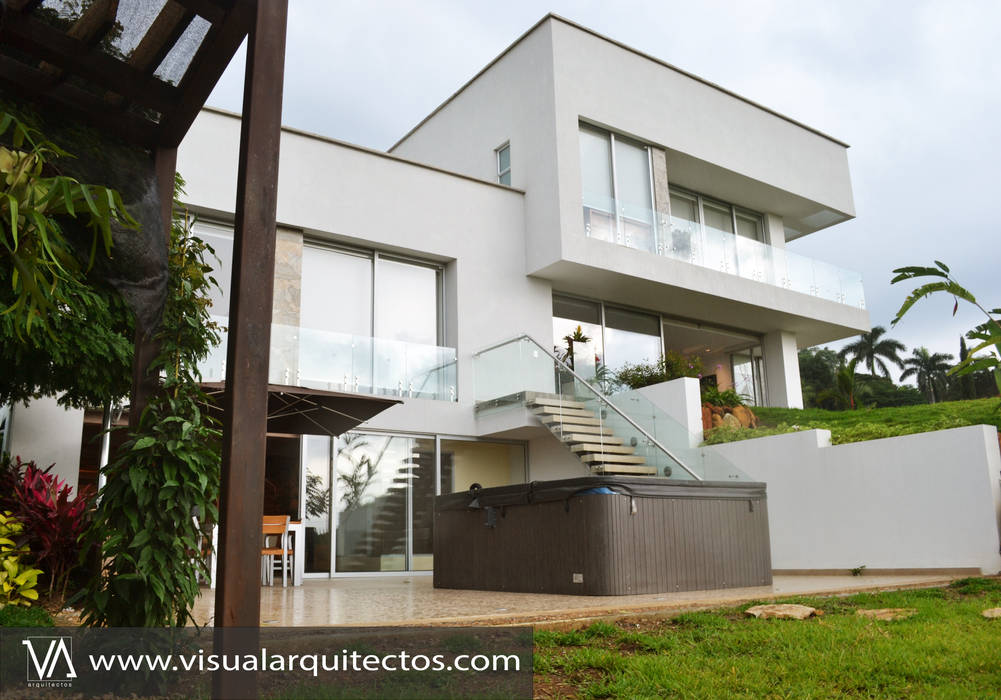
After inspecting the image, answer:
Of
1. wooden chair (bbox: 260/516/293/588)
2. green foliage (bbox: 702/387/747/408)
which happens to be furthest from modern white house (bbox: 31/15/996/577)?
green foliage (bbox: 702/387/747/408)

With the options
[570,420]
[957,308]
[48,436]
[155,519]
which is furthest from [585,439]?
[957,308]

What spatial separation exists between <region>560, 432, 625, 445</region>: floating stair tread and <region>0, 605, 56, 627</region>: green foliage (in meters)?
8.60

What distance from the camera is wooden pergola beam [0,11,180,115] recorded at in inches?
131

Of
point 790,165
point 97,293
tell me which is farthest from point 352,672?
point 790,165

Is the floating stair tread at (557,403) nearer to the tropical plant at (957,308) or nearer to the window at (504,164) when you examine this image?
the window at (504,164)

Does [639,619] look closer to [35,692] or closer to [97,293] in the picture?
[35,692]

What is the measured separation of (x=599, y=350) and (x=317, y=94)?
205 feet

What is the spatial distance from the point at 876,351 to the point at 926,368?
392 centimetres

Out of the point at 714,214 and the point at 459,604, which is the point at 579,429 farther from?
the point at 714,214

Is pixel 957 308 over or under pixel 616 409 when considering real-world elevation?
under

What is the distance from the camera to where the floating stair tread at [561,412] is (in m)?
12.6

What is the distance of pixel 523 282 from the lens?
15336 mm

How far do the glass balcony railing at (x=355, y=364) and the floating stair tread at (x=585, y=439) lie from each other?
2464mm

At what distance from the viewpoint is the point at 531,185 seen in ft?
51.0
